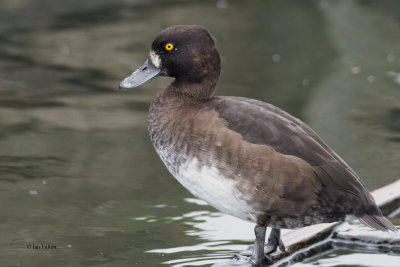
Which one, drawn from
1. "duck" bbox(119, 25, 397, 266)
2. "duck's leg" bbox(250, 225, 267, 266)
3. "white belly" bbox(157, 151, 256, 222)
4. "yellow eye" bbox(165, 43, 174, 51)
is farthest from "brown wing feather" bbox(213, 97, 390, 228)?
"yellow eye" bbox(165, 43, 174, 51)

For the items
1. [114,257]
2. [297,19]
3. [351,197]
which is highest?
[297,19]

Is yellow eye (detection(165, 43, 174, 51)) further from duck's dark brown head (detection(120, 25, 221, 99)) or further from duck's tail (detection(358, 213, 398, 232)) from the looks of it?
duck's tail (detection(358, 213, 398, 232))

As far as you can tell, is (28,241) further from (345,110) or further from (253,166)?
(345,110)

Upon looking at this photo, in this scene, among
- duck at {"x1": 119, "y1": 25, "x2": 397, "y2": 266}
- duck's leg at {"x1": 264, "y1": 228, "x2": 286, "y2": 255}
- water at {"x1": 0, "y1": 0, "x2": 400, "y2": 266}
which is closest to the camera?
duck at {"x1": 119, "y1": 25, "x2": 397, "y2": 266}

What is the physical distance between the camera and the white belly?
3.66 m

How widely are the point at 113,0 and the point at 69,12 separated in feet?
→ 3.00

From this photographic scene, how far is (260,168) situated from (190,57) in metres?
0.74

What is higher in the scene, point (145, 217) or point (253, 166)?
point (253, 166)

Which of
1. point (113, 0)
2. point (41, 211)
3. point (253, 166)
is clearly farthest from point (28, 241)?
point (113, 0)

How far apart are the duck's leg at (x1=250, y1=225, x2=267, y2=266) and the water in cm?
39

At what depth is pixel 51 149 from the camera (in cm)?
607

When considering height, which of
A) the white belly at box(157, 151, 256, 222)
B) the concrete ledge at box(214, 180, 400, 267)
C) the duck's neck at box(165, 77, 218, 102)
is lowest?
the concrete ledge at box(214, 180, 400, 267)

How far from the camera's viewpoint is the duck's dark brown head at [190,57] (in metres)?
4.00

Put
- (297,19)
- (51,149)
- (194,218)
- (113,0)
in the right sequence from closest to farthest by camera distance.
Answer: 1. (194,218)
2. (51,149)
3. (297,19)
4. (113,0)
